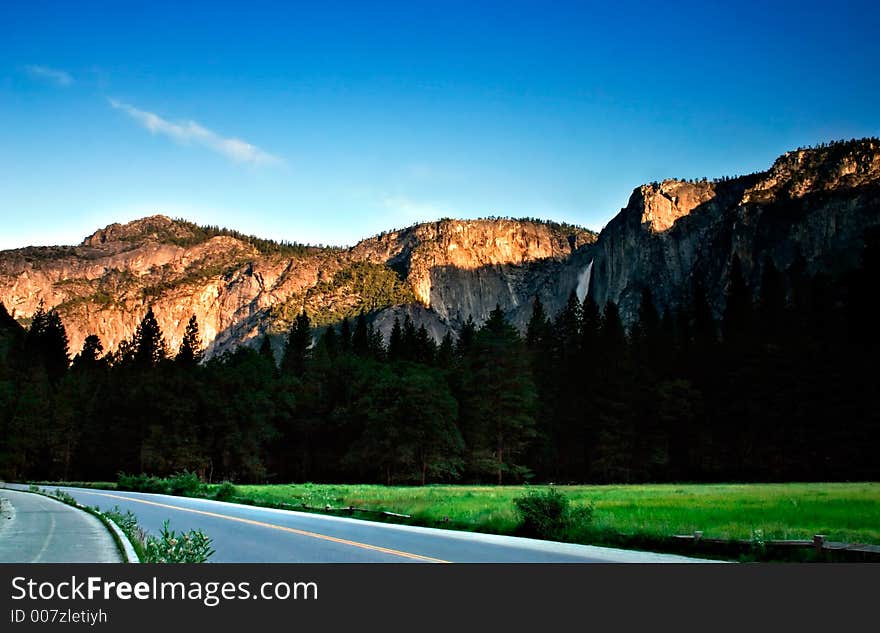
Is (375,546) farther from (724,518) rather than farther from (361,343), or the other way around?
(361,343)

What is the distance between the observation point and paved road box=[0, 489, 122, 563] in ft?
42.3

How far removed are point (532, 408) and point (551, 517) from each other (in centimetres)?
5013

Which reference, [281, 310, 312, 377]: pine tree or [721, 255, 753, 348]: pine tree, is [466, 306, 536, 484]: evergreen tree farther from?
[281, 310, 312, 377]: pine tree

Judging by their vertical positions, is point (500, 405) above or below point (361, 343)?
below

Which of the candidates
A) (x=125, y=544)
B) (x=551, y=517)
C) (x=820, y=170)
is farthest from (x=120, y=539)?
(x=820, y=170)

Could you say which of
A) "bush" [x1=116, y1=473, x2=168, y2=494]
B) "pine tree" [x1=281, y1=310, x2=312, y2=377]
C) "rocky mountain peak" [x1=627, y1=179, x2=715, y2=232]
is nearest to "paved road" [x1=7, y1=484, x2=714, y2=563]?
Answer: "bush" [x1=116, y1=473, x2=168, y2=494]

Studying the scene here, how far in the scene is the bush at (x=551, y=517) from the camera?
17.8 meters

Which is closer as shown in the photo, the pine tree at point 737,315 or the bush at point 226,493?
the bush at point 226,493

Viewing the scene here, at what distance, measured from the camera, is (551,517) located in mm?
18156

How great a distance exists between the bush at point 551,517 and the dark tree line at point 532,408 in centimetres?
4395

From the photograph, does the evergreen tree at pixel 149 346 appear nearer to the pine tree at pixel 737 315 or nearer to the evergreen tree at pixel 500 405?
the evergreen tree at pixel 500 405

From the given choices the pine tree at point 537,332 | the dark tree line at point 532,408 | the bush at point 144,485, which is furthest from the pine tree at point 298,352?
the bush at point 144,485
